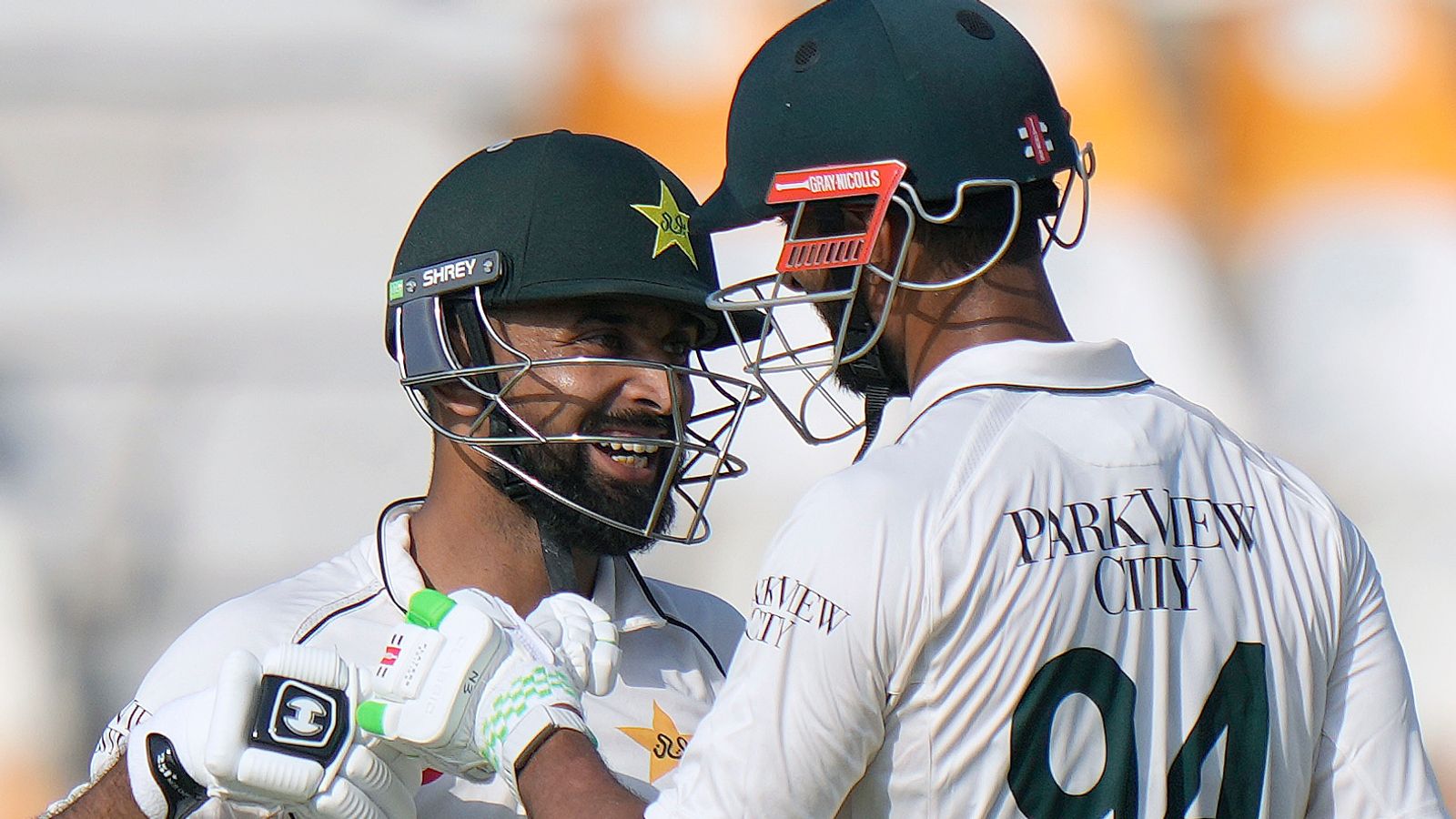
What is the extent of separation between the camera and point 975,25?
134 cm

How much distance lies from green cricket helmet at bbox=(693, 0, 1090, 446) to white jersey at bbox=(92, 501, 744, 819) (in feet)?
1.55

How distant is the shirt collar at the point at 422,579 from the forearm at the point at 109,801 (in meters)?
0.33

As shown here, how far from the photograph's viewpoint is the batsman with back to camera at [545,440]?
1.61 metres

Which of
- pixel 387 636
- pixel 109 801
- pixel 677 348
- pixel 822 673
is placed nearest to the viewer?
pixel 822 673

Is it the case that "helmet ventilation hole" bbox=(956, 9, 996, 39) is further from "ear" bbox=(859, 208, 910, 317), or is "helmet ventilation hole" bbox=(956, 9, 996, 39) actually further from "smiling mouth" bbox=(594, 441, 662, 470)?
"smiling mouth" bbox=(594, 441, 662, 470)

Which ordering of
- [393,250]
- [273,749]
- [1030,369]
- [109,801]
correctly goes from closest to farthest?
[1030,369] < [273,749] < [109,801] < [393,250]

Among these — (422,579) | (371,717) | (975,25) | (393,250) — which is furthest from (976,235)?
(393,250)

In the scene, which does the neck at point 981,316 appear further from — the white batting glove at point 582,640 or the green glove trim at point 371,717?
the green glove trim at point 371,717

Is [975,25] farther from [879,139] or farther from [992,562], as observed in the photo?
[992,562]

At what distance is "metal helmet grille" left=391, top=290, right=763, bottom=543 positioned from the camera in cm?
169

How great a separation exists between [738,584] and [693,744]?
1855 mm

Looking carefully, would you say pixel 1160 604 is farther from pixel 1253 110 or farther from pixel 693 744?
pixel 1253 110

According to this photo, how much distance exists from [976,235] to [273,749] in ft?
2.35

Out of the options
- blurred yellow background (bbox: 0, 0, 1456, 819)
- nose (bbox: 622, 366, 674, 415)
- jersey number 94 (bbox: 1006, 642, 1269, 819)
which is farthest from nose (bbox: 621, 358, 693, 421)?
blurred yellow background (bbox: 0, 0, 1456, 819)
